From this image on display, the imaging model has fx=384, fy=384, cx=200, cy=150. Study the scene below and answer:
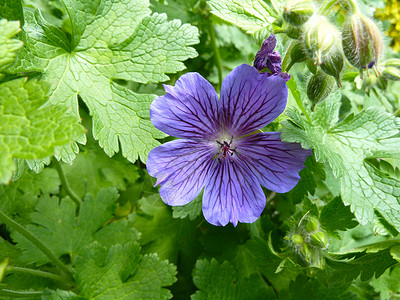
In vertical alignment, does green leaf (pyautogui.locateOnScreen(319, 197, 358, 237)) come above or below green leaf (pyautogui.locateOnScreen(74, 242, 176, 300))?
above

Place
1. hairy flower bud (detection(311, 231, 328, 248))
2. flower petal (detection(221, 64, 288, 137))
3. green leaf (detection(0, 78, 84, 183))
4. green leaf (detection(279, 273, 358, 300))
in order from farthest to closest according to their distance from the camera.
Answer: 1. green leaf (detection(279, 273, 358, 300))
2. hairy flower bud (detection(311, 231, 328, 248))
3. flower petal (detection(221, 64, 288, 137))
4. green leaf (detection(0, 78, 84, 183))

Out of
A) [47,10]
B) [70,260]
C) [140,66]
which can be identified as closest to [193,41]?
[140,66]

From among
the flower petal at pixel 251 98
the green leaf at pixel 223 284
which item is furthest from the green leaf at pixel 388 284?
the flower petal at pixel 251 98

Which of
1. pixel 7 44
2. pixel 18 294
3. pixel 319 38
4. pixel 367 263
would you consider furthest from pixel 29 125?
pixel 367 263

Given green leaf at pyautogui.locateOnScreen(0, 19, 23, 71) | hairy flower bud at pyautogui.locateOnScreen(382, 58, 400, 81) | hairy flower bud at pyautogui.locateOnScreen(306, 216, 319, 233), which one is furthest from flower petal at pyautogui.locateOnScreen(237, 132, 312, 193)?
hairy flower bud at pyautogui.locateOnScreen(382, 58, 400, 81)

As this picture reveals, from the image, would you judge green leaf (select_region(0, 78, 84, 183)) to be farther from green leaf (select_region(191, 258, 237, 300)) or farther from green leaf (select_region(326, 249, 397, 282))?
green leaf (select_region(326, 249, 397, 282))

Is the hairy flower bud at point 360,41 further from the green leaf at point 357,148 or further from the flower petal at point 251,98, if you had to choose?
the flower petal at point 251,98
